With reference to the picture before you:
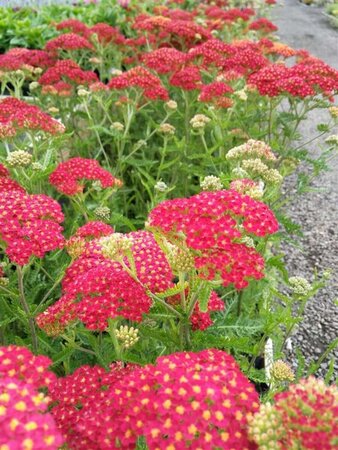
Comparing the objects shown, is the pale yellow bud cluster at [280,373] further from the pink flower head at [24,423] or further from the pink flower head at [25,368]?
the pink flower head at [24,423]

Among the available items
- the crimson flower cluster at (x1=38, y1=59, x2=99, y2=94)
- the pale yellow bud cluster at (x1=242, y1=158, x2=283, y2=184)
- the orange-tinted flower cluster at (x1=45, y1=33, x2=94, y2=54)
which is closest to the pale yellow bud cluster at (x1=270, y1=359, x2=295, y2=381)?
the pale yellow bud cluster at (x1=242, y1=158, x2=283, y2=184)

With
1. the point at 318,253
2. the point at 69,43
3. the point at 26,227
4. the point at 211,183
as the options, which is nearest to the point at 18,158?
the point at 26,227

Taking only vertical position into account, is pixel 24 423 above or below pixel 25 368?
above

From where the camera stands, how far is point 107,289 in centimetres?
171

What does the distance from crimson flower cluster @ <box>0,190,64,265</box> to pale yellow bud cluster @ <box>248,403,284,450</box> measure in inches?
38.4

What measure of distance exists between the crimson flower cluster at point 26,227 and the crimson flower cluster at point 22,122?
88 cm

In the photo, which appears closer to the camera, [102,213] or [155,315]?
[155,315]

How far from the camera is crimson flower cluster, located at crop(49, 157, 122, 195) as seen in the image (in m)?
2.51

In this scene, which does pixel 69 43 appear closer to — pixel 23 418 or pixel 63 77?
pixel 63 77

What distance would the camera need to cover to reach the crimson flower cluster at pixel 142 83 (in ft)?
11.7

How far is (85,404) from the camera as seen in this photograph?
4.61 ft

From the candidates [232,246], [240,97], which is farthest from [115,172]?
[232,246]

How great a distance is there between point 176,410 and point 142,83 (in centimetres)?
280

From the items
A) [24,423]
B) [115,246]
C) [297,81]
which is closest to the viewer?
[24,423]
